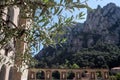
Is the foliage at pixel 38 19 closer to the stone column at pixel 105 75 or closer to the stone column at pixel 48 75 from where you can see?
the stone column at pixel 48 75

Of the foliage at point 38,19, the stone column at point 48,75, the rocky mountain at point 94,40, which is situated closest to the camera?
the foliage at point 38,19

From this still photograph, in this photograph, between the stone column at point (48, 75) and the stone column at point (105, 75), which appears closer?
the stone column at point (48, 75)

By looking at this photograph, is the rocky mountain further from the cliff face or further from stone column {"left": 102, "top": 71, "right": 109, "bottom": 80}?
stone column {"left": 102, "top": 71, "right": 109, "bottom": 80}

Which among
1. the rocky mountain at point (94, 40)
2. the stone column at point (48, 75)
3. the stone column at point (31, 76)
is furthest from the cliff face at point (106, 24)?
the stone column at point (31, 76)

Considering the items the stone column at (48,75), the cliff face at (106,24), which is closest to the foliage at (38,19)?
the stone column at (48,75)

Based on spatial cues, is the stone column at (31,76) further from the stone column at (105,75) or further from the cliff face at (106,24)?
the cliff face at (106,24)

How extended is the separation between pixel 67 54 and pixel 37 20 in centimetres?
10003

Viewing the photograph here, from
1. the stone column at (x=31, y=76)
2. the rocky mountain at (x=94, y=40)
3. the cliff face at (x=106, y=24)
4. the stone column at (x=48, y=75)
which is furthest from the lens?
the cliff face at (x=106, y=24)

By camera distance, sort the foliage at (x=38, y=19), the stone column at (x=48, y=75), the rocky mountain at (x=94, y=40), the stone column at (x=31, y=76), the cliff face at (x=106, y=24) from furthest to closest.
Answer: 1. the cliff face at (x=106, y=24)
2. the rocky mountain at (x=94, y=40)
3. the stone column at (x=48, y=75)
4. the stone column at (x=31, y=76)
5. the foliage at (x=38, y=19)

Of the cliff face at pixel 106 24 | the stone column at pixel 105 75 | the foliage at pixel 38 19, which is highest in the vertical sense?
the cliff face at pixel 106 24

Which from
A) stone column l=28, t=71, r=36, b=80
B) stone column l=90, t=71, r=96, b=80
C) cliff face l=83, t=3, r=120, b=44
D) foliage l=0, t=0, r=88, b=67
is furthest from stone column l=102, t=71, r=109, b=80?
cliff face l=83, t=3, r=120, b=44

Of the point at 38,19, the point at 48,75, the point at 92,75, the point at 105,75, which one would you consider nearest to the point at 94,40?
the point at 105,75

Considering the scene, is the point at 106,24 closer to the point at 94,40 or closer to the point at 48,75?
the point at 94,40

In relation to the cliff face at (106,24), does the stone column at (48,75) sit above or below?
below
